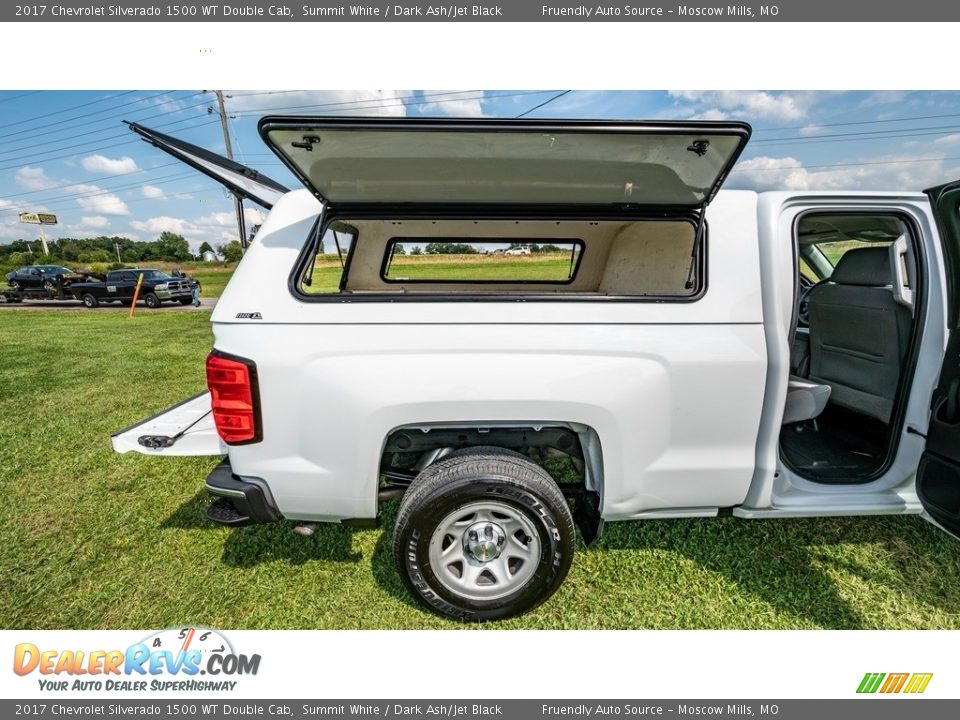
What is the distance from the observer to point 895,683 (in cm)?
193

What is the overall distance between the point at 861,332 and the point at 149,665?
14.8 ft

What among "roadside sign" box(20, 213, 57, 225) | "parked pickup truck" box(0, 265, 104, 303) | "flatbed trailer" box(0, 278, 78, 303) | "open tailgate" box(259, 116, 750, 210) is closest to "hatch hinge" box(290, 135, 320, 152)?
"open tailgate" box(259, 116, 750, 210)

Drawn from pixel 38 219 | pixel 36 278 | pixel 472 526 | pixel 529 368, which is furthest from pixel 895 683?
pixel 38 219

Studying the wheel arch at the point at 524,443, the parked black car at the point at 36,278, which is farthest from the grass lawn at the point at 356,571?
the parked black car at the point at 36,278

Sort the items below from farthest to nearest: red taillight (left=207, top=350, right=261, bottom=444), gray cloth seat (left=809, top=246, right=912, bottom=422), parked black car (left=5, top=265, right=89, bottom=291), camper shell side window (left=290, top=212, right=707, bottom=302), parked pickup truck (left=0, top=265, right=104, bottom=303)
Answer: parked black car (left=5, top=265, right=89, bottom=291) < parked pickup truck (left=0, top=265, right=104, bottom=303) < camper shell side window (left=290, top=212, right=707, bottom=302) < gray cloth seat (left=809, top=246, right=912, bottom=422) < red taillight (left=207, top=350, right=261, bottom=444)

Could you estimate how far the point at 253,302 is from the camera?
1.96m

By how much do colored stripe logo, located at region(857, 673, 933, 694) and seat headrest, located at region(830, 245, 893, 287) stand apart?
2120mm

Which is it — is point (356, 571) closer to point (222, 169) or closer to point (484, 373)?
point (484, 373)

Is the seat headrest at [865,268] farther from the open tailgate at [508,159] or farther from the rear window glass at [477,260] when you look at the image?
the rear window glass at [477,260]

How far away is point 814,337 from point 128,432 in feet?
15.4

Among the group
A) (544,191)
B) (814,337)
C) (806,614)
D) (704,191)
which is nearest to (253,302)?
(544,191)

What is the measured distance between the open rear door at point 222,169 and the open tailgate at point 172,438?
55.2 inches

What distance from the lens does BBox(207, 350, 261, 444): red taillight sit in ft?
6.25

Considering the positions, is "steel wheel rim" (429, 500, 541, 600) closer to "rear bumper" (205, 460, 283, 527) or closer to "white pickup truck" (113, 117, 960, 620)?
"white pickup truck" (113, 117, 960, 620)
